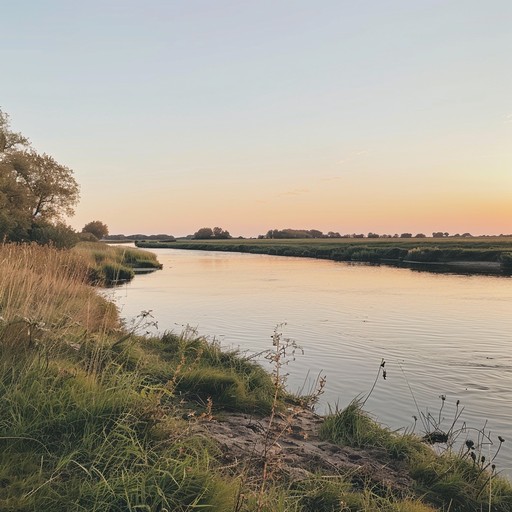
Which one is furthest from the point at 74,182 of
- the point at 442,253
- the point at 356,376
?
the point at 356,376

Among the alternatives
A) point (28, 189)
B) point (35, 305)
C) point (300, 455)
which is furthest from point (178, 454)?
point (28, 189)

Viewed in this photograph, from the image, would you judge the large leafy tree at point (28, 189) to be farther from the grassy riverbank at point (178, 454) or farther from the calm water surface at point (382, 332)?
the grassy riverbank at point (178, 454)

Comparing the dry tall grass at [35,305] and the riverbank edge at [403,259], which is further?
the riverbank edge at [403,259]

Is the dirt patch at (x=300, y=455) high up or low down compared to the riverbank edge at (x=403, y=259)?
down

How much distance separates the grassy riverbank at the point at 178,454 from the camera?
3.96m

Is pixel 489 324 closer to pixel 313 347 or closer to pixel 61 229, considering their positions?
pixel 313 347

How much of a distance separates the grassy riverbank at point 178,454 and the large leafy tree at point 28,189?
37295mm

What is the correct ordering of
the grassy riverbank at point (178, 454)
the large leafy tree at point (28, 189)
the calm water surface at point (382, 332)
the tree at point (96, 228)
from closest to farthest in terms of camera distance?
the grassy riverbank at point (178, 454) → the calm water surface at point (382, 332) → the large leafy tree at point (28, 189) → the tree at point (96, 228)

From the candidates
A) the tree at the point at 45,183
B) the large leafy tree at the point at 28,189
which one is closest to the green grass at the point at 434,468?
the large leafy tree at the point at 28,189

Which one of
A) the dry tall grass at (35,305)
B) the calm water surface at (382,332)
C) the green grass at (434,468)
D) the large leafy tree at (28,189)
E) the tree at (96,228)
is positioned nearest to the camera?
the green grass at (434,468)

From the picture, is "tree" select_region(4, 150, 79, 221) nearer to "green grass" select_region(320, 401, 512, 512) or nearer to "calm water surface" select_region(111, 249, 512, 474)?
"calm water surface" select_region(111, 249, 512, 474)

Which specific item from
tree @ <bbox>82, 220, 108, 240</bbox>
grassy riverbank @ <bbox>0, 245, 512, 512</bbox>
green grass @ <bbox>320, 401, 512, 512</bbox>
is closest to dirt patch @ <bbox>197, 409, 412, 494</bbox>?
grassy riverbank @ <bbox>0, 245, 512, 512</bbox>

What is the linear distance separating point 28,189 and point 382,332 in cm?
4238

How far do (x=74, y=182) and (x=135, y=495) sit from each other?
5855 centimetres
